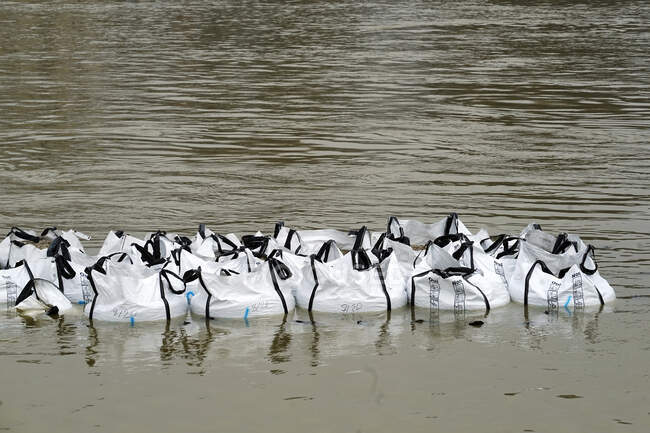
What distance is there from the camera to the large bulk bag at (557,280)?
787 cm

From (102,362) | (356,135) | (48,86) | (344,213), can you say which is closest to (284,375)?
(102,362)

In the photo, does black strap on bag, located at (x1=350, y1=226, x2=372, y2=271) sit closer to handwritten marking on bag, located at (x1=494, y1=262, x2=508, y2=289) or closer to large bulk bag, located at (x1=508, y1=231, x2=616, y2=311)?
handwritten marking on bag, located at (x1=494, y1=262, x2=508, y2=289)

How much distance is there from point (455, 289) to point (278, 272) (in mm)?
1312

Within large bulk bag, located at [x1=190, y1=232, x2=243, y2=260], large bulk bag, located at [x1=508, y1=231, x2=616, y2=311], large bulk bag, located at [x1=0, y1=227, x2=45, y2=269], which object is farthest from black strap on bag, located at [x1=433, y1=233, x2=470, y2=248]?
large bulk bag, located at [x1=0, y1=227, x2=45, y2=269]

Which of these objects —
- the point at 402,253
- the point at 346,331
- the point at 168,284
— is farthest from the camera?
the point at 402,253

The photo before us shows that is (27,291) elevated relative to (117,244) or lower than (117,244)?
lower

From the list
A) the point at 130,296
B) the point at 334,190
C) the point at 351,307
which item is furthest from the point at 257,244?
the point at 334,190

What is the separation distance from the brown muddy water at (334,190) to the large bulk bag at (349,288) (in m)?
0.13

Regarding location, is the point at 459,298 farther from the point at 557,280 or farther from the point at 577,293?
the point at 577,293

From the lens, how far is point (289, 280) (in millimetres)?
8000

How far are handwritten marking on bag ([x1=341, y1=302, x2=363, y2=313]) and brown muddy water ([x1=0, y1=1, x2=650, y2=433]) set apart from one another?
0.37 ft

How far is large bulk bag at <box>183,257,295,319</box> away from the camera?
771cm

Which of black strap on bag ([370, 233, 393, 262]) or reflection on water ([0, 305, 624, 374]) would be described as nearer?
reflection on water ([0, 305, 624, 374])

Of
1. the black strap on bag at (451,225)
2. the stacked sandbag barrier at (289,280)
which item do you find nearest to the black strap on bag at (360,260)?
the stacked sandbag barrier at (289,280)
